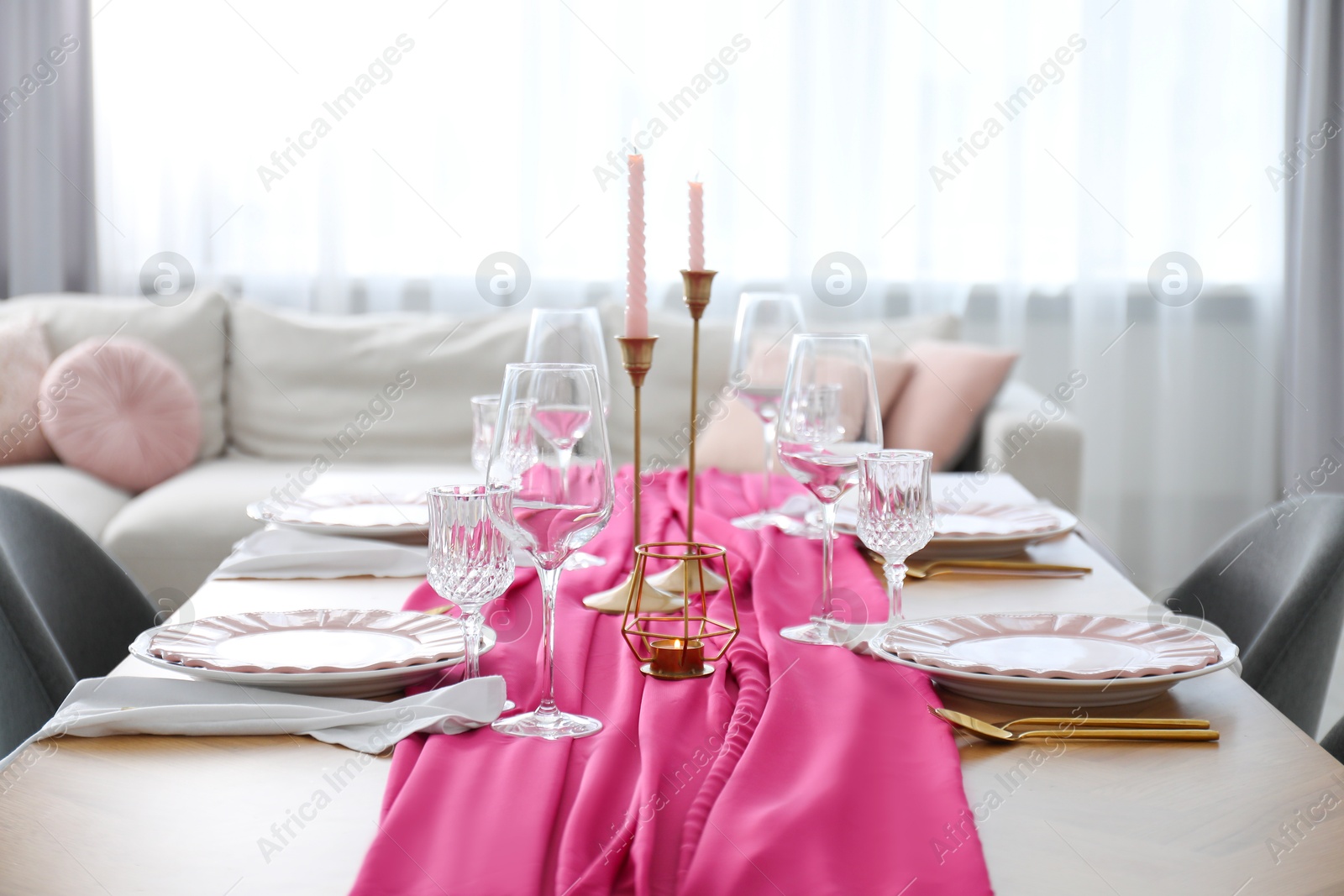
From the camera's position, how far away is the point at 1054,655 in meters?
0.92

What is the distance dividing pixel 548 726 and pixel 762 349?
814 millimetres

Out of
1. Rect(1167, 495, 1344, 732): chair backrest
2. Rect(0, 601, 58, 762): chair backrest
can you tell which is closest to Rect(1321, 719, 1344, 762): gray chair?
Rect(1167, 495, 1344, 732): chair backrest

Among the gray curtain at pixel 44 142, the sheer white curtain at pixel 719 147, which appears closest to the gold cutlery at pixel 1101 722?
the sheer white curtain at pixel 719 147

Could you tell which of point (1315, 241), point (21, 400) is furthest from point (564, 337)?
point (1315, 241)

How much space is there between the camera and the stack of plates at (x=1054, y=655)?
2.72ft

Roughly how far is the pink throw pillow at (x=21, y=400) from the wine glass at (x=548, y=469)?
2.47 m

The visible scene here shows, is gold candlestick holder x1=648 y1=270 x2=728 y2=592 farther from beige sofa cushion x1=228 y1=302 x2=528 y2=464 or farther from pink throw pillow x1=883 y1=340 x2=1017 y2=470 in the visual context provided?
beige sofa cushion x1=228 y1=302 x2=528 y2=464

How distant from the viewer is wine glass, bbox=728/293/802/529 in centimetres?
150

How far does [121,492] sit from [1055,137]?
9.09 feet

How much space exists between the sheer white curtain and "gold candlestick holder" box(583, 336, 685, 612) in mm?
2519

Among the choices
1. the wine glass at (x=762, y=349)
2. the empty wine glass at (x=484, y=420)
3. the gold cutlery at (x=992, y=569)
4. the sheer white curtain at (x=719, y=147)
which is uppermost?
the sheer white curtain at (x=719, y=147)

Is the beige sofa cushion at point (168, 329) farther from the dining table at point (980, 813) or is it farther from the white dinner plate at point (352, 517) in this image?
the dining table at point (980, 813)

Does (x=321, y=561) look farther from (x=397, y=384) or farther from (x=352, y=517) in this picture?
(x=397, y=384)

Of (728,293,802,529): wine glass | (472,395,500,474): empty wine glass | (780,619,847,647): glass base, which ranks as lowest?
(780,619,847,647): glass base
